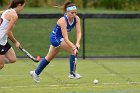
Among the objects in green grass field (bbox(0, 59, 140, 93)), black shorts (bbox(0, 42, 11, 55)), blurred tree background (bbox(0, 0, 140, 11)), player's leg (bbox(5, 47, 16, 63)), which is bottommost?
blurred tree background (bbox(0, 0, 140, 11))

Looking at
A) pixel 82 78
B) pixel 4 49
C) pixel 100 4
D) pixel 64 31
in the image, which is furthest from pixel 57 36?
pixel 100 4

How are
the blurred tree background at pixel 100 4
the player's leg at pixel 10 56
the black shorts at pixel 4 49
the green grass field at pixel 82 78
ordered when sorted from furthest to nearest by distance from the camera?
the blurred tree background at pixel 100 4, the player's leg at pixel 10 56, the black shorts at pixel 4 49, the green grass field at pixel 82 78

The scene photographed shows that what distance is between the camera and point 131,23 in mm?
26547

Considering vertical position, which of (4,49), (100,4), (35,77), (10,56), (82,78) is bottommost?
(100,4)

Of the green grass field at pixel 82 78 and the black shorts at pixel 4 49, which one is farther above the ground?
the black shorts at pixel 4 49

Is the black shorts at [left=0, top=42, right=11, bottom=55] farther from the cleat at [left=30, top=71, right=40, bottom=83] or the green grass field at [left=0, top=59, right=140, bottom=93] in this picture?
the cleat at [left=30, top=71, right=40, bottom=83]

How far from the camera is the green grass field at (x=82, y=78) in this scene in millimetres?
13327

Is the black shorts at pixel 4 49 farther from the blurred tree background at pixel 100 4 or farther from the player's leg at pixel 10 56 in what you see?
the blurred tree background at pixel 100 4

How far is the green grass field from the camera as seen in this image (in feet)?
43.7

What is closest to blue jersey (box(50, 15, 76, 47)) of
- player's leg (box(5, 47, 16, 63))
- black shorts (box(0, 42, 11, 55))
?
player's leg (box(5, 47, 16, 63))

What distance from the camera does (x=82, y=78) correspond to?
15766mm

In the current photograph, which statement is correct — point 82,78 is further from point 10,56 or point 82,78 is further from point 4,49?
point 4,49

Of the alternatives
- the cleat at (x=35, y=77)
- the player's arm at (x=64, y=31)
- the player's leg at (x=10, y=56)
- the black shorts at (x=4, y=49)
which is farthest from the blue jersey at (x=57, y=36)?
the black shorts at (x=4, y=49)

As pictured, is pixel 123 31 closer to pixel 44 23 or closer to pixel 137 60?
pixel 44 23
